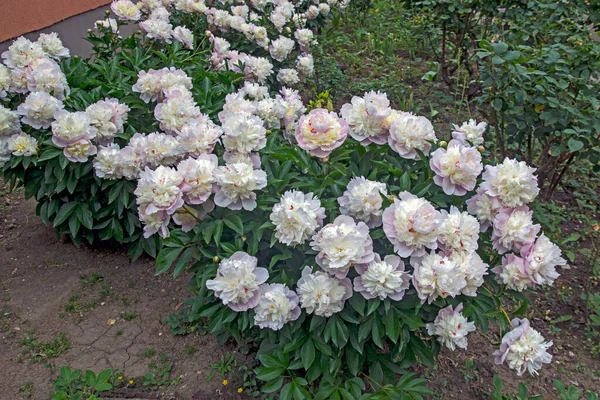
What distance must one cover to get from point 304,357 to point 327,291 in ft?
0.88

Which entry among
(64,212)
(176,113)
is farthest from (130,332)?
(176,113)

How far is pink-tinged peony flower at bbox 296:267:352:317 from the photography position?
163 cm

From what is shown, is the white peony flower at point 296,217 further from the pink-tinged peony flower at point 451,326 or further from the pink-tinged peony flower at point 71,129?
the pink-tinged peony flower at point 71,129

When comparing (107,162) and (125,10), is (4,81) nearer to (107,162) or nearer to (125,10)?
(107,162)

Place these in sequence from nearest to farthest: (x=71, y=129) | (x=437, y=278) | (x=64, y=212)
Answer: (x=437, y=278) → (x=71, y=129) → (x=64, y=212)

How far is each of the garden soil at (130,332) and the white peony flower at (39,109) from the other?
0.88m

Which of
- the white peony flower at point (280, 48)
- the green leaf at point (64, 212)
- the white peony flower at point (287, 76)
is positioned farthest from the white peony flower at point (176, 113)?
the white peony flower at point (280, 48)

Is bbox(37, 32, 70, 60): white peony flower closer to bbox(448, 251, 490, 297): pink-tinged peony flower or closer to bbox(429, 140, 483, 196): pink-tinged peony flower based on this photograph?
bbox(429, 140, 483, 196): pink-tinged peony flower

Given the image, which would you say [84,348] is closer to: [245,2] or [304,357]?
[304,357]

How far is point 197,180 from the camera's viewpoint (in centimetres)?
170

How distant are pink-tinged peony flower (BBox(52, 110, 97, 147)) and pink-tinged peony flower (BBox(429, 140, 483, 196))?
149 cm

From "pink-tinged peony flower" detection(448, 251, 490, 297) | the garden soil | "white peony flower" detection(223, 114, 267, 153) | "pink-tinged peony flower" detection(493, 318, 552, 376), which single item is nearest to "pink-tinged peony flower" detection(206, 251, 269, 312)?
"white peony flower" detection(223, 114, 267, 153)

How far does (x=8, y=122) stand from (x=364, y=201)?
178cm

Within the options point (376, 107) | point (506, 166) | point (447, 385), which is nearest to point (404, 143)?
point (376, 107)
